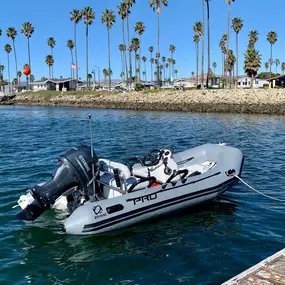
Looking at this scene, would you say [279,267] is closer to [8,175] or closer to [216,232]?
[216,232]

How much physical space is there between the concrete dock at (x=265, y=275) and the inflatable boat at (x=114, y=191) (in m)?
3.23

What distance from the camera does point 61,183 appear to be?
766 cm

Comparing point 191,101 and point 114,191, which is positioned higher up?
point 191,101

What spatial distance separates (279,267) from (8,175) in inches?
387

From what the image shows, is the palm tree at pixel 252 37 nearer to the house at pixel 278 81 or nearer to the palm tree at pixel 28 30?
the house at pixel 278 81

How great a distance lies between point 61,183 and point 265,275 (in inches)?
170

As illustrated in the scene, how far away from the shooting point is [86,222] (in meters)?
7.27

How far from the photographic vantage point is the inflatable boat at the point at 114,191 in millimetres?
7520

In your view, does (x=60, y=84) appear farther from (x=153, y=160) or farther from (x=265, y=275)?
(x=265, y=275)

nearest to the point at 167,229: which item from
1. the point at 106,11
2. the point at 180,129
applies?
the point at 180,129

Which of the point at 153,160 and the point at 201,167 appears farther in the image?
the point at 201,167

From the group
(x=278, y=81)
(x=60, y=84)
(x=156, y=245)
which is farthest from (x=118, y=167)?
(x=60, y=84)

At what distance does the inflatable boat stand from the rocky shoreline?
34888mm

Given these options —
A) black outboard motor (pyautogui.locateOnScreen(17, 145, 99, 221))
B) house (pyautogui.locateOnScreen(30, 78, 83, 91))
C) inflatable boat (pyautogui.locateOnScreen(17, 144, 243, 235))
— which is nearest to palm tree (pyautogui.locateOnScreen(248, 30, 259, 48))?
house (pyautogui.locateOnScreen(30, 78, 83, 91))
